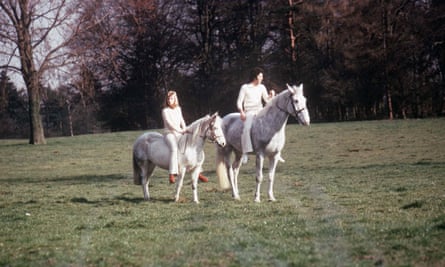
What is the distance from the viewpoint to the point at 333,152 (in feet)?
84.6

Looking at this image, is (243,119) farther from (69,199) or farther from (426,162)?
(426,162)

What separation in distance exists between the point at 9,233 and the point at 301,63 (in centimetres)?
4265

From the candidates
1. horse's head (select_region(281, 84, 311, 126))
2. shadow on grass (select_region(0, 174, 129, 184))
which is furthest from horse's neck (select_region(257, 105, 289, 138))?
shadow on grass (select_region(0, 174, 129, 184))

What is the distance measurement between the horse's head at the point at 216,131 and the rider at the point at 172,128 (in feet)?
2.38

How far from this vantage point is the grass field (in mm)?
7148

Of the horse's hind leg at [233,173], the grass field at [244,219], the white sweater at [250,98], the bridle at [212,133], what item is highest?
the white sweater at [250,98]

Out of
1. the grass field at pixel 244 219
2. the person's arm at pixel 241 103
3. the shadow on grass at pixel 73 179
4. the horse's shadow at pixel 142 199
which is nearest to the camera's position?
the grass field at pixel 244 219

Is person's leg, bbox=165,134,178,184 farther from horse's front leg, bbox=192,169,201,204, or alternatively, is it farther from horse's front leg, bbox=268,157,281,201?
horse's front leg, bbox=268,157,281,201

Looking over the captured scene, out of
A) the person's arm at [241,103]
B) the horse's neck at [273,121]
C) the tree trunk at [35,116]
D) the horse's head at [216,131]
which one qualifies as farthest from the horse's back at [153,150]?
the tree trunk at [35,116]

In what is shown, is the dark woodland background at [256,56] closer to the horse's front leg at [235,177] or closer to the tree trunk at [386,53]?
the tree trunk at [386,53]

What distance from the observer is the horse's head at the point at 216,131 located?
12364mm

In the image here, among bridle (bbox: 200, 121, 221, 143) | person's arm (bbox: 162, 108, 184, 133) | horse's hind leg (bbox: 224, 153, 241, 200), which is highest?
person's arm (bbox: 162, 108, 184, 133)

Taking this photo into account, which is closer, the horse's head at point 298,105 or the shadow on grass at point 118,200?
the horse's head at point 298,105

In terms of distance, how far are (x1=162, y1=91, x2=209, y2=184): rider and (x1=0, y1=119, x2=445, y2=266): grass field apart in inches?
34.7
